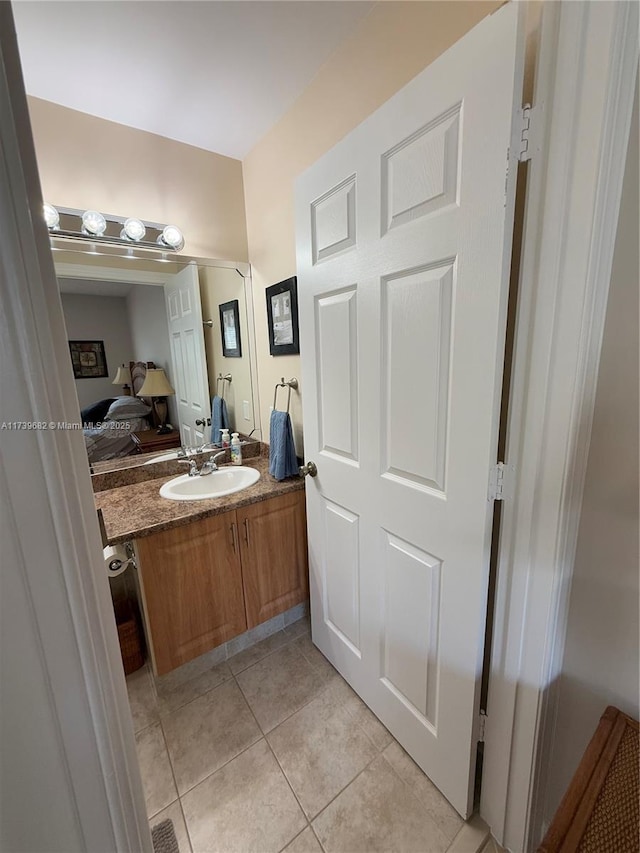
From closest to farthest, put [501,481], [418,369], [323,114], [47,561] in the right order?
[47,561]
[501,481]
[418,369]
[323,114]

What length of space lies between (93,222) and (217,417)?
1046 millimetres

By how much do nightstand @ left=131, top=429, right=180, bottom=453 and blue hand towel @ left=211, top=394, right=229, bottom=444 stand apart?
201 mm

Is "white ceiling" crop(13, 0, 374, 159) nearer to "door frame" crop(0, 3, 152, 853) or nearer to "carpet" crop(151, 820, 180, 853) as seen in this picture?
"door frame" crop(0, 3, 152, 853)

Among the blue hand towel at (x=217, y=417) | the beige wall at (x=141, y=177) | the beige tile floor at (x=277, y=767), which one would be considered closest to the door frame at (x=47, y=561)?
the beige tile floor at (x=277, y=767)

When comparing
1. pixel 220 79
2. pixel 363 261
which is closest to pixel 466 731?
pixel 363 261

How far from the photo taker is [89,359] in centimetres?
154

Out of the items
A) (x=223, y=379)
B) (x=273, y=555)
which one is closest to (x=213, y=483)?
(x=273, y=555)

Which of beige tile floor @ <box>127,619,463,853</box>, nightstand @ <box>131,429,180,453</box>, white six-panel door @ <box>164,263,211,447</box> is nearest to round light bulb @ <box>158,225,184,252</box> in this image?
white six-panel door @ <box>164,263,211,447</box>

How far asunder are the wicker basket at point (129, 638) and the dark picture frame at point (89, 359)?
1.06 m

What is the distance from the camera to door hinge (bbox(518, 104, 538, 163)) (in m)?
0.70

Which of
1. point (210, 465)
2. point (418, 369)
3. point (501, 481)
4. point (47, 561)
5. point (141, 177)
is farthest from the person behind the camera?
point (210, 465)

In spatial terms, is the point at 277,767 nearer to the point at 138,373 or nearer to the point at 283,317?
the point at 138,373

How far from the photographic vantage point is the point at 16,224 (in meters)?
0.33

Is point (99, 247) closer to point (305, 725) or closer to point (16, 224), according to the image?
point (16, 224)
